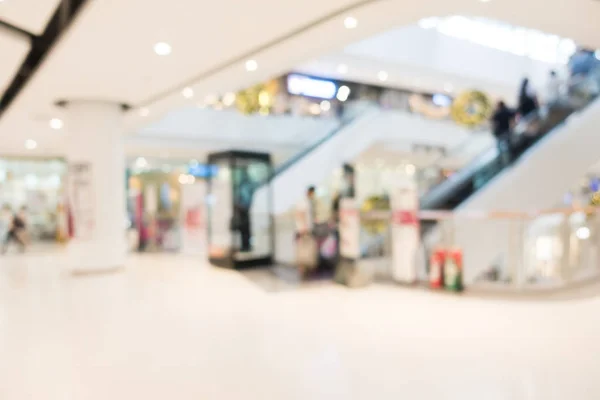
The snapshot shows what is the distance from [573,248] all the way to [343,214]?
3.61 meters

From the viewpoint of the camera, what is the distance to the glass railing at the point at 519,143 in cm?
936

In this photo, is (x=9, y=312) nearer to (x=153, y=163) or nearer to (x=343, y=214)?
(x=343, y=214)

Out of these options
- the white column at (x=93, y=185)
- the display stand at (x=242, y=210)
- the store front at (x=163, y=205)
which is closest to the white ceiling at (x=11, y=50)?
the white column at (x=93, y=185)

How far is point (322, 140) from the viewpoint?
1408 centimetres

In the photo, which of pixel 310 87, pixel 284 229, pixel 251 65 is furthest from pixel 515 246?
pixel 310 87

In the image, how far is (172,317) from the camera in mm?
5180

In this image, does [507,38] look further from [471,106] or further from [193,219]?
[193,219]

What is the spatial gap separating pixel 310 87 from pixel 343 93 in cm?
178

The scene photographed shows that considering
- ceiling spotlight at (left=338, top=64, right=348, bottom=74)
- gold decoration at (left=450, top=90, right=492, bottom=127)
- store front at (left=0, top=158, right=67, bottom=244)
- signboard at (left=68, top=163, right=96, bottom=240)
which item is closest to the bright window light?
gold decoration at (left=450, top=90, right=492, bottom=127)

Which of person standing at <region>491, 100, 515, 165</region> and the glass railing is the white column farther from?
person standing at <region>491, 100, 515, 165</region>

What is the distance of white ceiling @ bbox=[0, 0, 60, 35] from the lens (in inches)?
157

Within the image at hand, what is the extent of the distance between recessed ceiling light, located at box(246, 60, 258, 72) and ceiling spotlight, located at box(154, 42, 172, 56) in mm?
1090

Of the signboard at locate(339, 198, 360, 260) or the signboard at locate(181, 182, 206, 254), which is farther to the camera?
the signboard at locate(181, 182, 206, 254)

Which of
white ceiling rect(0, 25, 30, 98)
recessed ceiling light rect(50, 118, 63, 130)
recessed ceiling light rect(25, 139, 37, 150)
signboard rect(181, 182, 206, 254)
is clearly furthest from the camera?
recessed ceiling light rect(25, 139, 37, 150)
